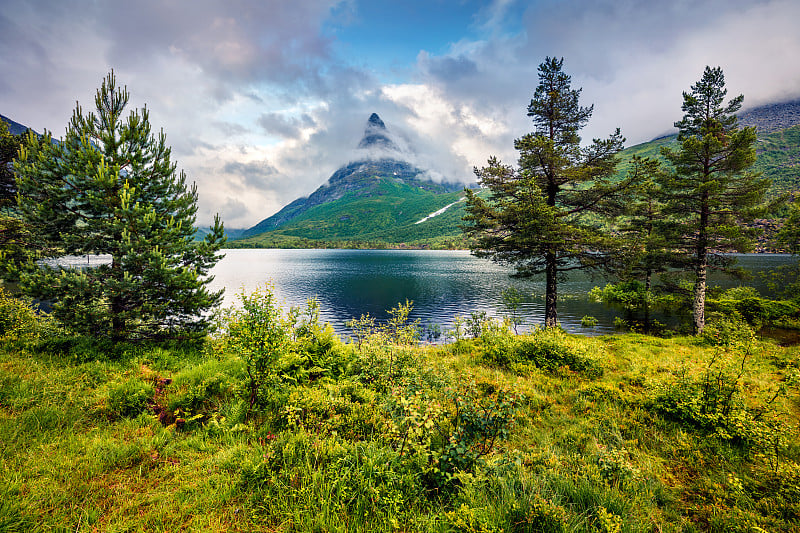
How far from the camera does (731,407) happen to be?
18.3 feet

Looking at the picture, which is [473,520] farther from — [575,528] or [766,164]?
[766,164]

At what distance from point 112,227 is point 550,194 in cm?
1960

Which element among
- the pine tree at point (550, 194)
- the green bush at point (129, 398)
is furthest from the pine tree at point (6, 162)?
the pine tree at point (550, 194)

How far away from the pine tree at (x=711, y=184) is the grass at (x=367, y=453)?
45.2ft

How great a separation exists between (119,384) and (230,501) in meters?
4.62

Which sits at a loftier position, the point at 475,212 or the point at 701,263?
the point at 475,212

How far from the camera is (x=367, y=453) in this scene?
4449mm

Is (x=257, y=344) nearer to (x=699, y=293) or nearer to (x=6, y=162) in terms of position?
(x=6, y=162)

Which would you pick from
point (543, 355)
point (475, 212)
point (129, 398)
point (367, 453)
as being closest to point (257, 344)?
point (129, 398)

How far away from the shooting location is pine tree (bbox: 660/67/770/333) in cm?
1605

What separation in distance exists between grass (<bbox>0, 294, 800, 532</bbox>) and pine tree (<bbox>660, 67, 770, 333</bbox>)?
13784 millimetres

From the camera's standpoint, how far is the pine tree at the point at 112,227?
8453 millimetres

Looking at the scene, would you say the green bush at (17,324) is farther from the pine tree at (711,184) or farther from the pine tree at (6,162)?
the pine tree at (711,184)

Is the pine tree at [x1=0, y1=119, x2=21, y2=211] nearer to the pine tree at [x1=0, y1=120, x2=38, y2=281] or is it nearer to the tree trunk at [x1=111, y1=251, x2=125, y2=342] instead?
the pine tree at [x1=0, y1=120, x2=38, y2=281]
